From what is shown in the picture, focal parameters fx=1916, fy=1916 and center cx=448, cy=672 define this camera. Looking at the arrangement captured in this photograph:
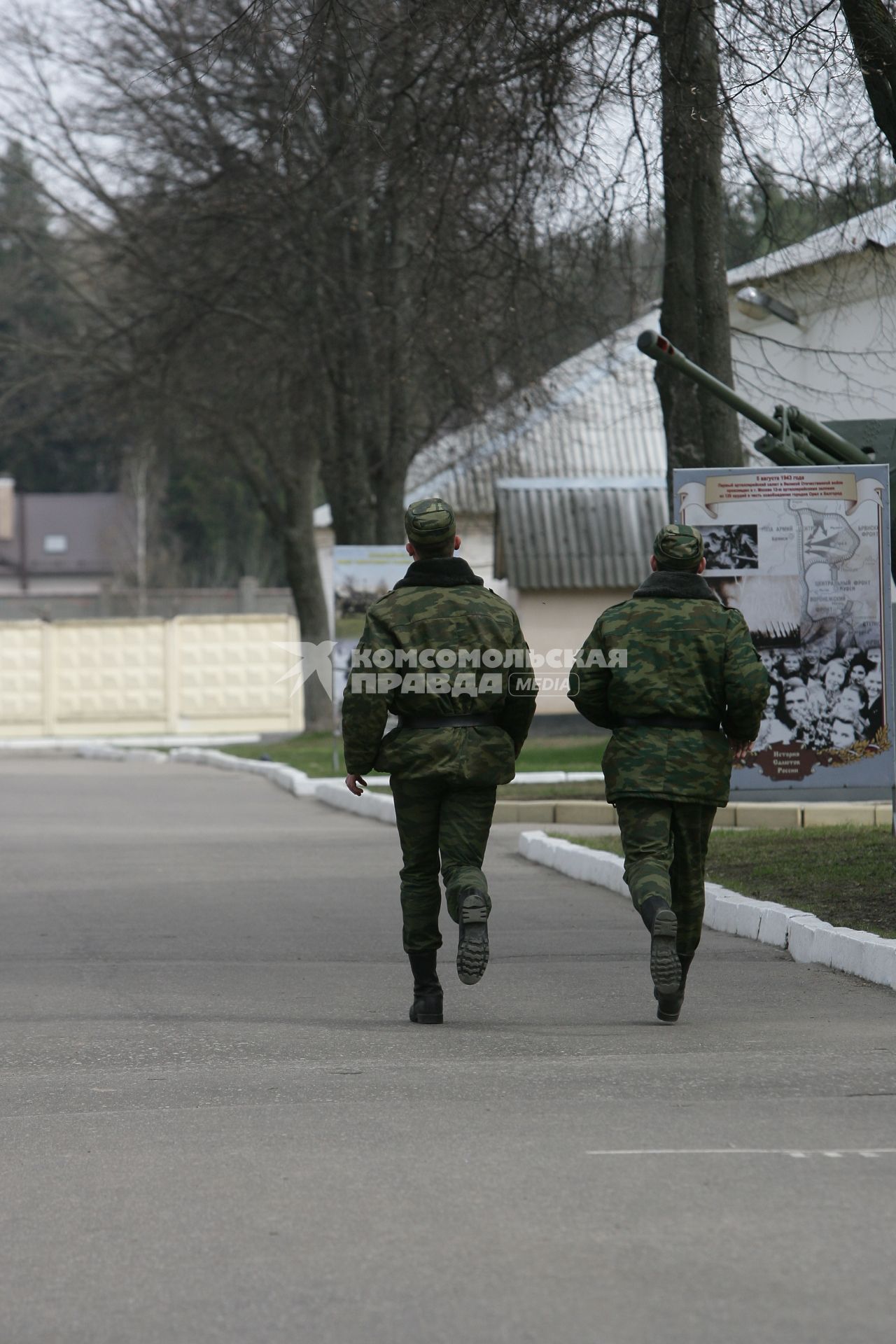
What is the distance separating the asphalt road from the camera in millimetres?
3816

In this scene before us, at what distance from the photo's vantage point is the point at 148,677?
38500 millimetres

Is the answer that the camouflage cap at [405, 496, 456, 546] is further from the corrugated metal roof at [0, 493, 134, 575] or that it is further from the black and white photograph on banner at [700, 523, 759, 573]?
the corrugated metal roof at [0, 493, 134, 575]

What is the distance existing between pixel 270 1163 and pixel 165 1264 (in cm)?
88

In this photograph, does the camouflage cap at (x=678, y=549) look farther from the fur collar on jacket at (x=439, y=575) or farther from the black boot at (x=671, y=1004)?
the black boot at (x=671, y=1004)

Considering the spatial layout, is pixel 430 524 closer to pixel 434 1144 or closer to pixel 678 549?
pixel 678 549

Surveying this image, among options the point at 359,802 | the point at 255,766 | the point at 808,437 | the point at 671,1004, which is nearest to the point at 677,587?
the point at 671,1004

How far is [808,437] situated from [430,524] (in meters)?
6.71

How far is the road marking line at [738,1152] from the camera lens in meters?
4.97

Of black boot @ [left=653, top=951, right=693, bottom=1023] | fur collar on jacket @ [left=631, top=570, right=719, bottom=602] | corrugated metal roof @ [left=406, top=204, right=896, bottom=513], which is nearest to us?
black boot @ [left=653, top=951, right=693, bottom=1023]

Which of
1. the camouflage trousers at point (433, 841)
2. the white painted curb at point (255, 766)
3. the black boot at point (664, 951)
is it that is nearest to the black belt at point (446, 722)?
the camouflage trousers at point (433, 841)

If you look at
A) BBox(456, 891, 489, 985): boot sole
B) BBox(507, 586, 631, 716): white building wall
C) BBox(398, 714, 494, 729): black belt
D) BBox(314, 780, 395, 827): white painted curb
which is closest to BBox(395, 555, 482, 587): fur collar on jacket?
BBox(398, 714, 494, 729): black belt

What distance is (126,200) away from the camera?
26.7 meters

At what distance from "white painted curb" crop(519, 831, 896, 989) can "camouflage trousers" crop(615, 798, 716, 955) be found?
1116 mm

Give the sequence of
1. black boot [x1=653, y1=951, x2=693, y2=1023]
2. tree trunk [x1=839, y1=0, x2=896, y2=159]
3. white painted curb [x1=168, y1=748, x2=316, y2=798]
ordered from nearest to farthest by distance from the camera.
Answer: black boot [x1=653, y1=951, x2=693, y2=1023]
tree trunk [x1=839, y1=0, x2=896, y2=159]
white painted curb [x1=168, y1=748, x2=316, y2=798]
